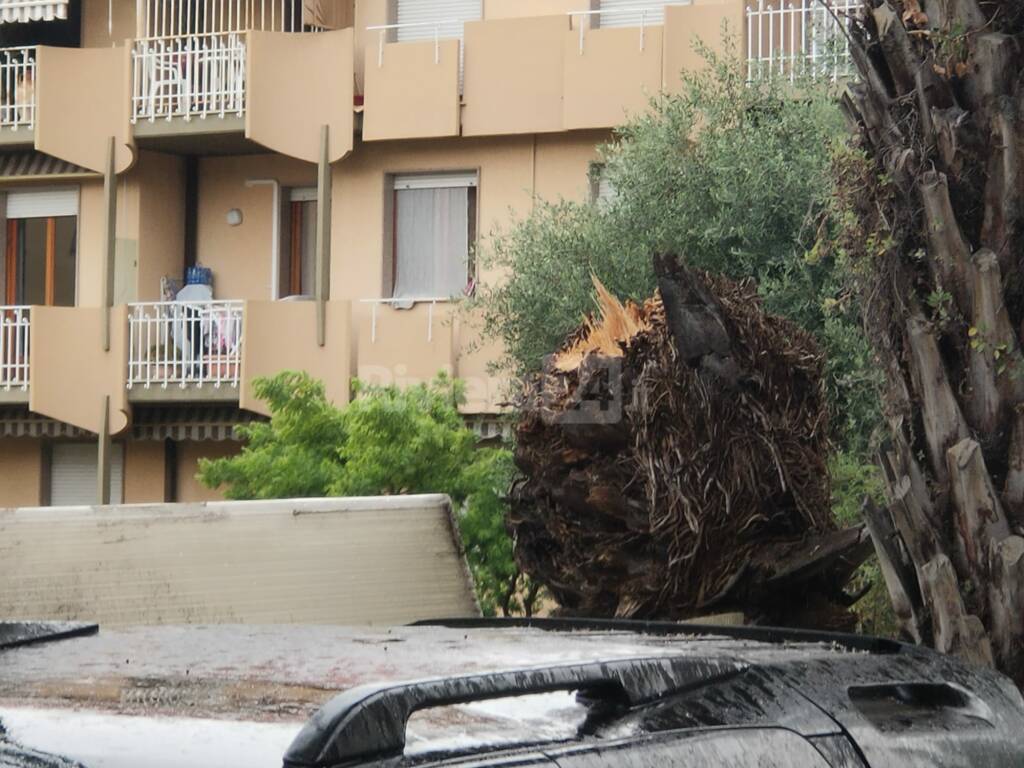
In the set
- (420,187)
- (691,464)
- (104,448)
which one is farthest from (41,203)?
(691,464)

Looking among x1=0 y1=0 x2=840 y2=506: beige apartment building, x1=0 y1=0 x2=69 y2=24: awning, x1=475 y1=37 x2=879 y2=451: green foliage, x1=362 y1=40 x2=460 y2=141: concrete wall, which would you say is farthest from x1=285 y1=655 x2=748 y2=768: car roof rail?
x1=0 y1=0 x2=69 y2=24: awning

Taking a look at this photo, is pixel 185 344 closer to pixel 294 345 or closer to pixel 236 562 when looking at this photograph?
pixel 294 345

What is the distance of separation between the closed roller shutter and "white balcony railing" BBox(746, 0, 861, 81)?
195 cm

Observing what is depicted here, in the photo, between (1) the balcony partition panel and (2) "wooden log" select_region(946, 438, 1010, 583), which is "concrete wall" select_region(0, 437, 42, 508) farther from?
(2) "wooden log" select_region(946, 438, 1010, 583)

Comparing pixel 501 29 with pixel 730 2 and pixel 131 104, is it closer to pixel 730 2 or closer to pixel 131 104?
pixel 730 2

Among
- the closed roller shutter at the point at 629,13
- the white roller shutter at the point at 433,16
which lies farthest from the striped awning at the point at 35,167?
the closed roller shutter at the point at 629,13

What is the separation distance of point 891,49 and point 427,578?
2.74m

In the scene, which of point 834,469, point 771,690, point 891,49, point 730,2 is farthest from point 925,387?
point 730,2

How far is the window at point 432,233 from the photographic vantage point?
806 inches

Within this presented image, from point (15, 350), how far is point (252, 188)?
3.71m

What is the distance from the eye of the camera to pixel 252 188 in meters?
21.9

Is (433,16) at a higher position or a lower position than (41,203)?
higher

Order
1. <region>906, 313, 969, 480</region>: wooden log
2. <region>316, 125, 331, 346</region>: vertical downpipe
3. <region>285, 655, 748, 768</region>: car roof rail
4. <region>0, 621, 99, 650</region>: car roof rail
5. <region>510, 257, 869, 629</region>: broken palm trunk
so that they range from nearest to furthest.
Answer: <region>285, 655, 748, 768</region>: car roof rail → <region>0, 621, 99, 650</region>: car roof rail → <region>906, 313, 969, 480</region>: wooden log → <region>510, 257, 869, 629</region>: broken palm trunk → <region>316, 125, 331, 346</region>: vertical downpipe

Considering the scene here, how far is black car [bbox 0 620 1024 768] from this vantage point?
1549 mm
